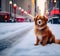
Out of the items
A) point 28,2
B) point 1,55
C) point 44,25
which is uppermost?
point 28,2

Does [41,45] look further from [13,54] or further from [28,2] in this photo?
[28,2]

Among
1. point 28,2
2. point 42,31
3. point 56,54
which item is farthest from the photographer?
point 28,2

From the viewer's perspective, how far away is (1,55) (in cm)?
93

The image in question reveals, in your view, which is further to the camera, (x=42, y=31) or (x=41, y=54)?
(x=42, y=31)

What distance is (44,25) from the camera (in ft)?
3.82

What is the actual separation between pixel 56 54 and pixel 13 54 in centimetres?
17

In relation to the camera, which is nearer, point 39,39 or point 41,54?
Answer: point 41,54

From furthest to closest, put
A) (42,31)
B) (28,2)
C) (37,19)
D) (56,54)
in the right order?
(28,2)
(42,31)
(37,19)
(56,54)

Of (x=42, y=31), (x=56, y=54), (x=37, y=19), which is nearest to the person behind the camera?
(x=56, y=54)

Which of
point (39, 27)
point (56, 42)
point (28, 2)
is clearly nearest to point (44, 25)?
point (39, 27)

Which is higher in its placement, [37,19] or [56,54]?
[37,19]

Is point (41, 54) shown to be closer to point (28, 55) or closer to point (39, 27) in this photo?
point (28, 55)

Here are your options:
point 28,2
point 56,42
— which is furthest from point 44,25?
point 28,2

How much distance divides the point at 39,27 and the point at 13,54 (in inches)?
11.3
